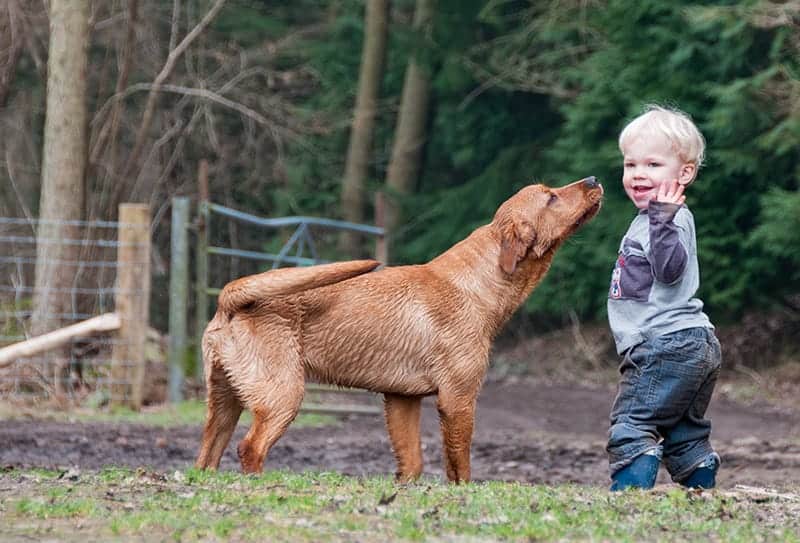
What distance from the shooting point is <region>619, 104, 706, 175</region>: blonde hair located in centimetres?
651

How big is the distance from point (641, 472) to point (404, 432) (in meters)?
1.45

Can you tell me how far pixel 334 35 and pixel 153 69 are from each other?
5.13 m

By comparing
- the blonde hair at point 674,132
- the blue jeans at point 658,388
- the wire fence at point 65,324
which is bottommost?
the wire fence at point 65,324

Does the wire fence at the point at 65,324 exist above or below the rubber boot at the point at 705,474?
below

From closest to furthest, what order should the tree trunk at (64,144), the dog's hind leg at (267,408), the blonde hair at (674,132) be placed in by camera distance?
1. the blonde hair at (674,132)
2. the dog's hind leg at (267,408)
3. the tree trunk at (64,144)

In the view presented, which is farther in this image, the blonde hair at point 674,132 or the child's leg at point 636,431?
the blonde hair at point 674,132

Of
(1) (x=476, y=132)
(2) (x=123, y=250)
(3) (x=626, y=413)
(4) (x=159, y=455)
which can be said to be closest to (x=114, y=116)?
(2) (x=123, y=250)

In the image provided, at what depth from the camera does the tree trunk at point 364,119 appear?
76.9ft

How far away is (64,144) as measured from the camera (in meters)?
13.8

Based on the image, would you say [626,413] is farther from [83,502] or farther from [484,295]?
[83,502]

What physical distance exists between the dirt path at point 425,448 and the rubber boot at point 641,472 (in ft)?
8.39

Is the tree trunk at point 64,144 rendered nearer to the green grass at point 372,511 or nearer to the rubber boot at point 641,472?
the green grass at point 372,511

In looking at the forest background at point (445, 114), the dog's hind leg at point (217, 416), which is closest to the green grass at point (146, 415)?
the forest background at point (445, 114)

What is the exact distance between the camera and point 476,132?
25.8 meters
